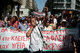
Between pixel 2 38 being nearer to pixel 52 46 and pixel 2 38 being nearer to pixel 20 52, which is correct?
pixel 20 52

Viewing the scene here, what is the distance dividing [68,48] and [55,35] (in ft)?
2.37

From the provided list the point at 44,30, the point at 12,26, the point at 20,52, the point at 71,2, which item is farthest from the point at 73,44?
the point at 71,2

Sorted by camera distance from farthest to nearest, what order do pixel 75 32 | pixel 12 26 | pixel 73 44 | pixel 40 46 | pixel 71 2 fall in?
1. pixel 71 2
2. pixel 12 26
3. pixel 75 32
4. pixel 73 44
5. pixel 40 46

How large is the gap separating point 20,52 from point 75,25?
8.30ft

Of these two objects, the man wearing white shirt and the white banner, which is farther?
the white banner

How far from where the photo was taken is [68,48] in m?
6.02

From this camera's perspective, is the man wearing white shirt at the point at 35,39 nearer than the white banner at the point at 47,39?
Yes

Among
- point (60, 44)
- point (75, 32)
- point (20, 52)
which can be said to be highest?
point (75, 32)

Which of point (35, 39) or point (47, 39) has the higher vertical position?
point (35, 39)

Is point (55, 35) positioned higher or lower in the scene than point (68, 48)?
higher

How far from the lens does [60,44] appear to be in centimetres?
601

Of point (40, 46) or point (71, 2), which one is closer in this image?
point (40, 46)

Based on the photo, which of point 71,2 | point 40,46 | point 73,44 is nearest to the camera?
point 40,46

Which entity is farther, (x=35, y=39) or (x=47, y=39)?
(x=47, y=39)
